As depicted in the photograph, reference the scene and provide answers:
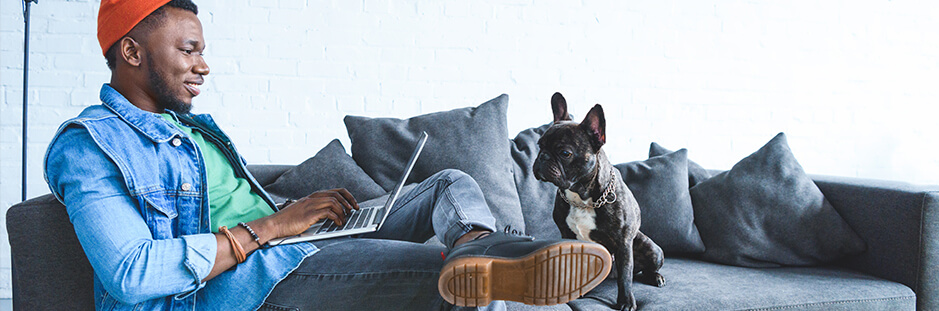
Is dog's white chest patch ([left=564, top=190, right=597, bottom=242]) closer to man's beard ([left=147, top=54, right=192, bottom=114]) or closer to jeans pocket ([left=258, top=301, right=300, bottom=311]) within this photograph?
jeans pocket ([left=258, top=301, right=300, bottom=311])

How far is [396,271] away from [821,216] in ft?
6.12

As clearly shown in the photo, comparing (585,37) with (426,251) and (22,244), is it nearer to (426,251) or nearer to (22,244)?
(426,251)

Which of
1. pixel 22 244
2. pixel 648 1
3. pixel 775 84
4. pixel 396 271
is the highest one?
pixel 648 1

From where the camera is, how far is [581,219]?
5.60ft

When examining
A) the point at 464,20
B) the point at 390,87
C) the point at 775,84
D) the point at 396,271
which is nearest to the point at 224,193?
the point at 396,271

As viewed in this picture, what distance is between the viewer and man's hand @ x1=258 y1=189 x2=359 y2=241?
116 cm

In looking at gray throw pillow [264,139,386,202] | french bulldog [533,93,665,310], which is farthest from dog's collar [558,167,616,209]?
gray throw pillow [264,139,386,202]

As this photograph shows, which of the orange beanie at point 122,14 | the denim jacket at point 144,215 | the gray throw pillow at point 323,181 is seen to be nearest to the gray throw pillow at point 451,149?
the gray throw pillow at point 323,181

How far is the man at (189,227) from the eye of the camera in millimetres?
974

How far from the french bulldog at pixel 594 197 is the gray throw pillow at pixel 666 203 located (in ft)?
1.17

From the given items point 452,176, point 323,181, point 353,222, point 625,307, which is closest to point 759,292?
point 625,307

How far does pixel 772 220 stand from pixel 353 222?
170 centimetres

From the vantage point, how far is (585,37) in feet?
9.65

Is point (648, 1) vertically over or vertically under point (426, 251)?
over
